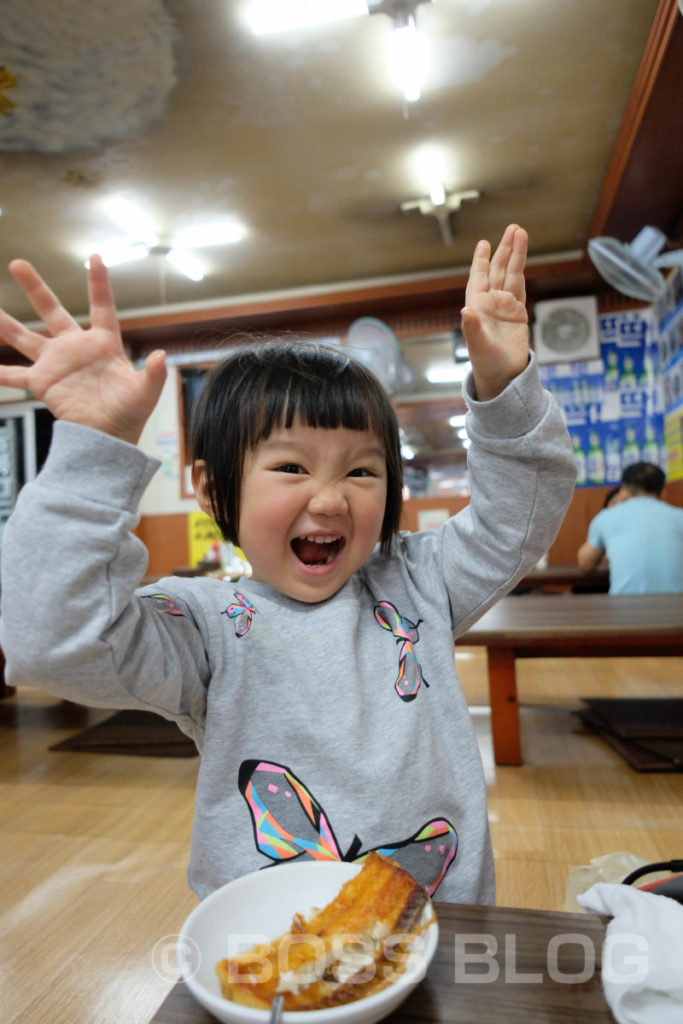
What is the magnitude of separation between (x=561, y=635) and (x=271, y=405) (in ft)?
5.17

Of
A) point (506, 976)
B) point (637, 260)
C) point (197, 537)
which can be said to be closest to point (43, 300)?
point (506, 976)

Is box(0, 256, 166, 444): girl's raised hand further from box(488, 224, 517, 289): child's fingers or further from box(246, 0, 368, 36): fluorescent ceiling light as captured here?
box(246, 0, 368, 36): fluorescent ceiling light

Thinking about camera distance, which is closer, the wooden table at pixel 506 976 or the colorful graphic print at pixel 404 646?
the wooden table at pixel 506 976

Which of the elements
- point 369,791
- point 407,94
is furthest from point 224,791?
point 407,94

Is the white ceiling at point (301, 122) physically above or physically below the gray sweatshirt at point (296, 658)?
above

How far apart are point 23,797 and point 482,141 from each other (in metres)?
3.54

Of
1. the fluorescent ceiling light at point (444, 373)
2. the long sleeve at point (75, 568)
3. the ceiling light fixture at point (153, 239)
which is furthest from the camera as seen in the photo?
the fluorescent ceiling light at point (444, 373)

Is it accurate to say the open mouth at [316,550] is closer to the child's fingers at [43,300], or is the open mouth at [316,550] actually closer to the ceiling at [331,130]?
the child's fingers at [43,300]

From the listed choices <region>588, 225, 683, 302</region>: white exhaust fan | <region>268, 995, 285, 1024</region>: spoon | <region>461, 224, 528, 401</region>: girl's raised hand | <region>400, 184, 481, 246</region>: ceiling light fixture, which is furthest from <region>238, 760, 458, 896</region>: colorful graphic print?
<region>400, 184, 481, 246</region>: ceiling light fixture

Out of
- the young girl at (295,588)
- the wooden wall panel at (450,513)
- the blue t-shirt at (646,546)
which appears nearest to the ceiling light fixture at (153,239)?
the wooden wall panel at (450,513)

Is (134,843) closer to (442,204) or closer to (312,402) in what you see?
(312,402)

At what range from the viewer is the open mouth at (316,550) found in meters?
0.80

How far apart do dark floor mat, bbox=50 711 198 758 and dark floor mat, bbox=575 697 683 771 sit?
62.3 inches

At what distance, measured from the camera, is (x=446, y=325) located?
17.0 ft
